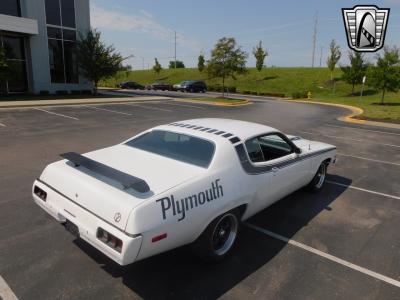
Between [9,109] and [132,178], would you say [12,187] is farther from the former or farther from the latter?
[9,109]

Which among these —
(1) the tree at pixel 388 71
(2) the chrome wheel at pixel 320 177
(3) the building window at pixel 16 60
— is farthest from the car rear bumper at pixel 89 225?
(1) the tree at pixel 388 71

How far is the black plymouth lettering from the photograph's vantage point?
10.2ft

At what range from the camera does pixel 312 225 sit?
502 centimetres

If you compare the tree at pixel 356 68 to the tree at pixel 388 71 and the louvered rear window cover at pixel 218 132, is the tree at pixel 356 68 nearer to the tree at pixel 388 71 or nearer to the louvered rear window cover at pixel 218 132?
the tree at pixel 388 71

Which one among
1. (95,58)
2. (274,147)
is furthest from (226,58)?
(274,147)

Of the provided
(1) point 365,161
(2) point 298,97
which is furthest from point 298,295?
(2) point 298,97

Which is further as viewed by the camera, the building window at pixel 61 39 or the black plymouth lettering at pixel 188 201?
the building window at pixel 61 39

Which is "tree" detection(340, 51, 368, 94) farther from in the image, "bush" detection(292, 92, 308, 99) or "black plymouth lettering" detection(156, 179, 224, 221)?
"black plymouth lettering" detection(156, 179, 224, 221)

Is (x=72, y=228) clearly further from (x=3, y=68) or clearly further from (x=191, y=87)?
(x=191, y=87)

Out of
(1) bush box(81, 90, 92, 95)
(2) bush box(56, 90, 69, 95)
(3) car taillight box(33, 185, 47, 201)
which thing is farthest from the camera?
(1) bush box(81, 90, 92, 95)

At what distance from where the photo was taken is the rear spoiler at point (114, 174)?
3.12m

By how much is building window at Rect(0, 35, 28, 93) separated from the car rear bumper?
24499 millimetres

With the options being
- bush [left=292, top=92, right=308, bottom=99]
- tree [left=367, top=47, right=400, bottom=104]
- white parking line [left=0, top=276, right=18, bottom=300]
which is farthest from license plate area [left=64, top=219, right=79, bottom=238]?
bush [left=292, top=92, right=308, bottom=99]

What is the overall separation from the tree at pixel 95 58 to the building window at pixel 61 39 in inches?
40.0
